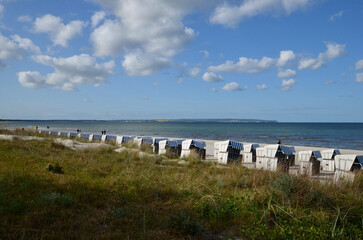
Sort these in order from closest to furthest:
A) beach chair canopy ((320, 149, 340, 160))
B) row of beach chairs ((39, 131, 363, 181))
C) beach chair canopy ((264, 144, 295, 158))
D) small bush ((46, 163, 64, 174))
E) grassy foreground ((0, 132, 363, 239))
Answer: grassy foreground ((0, 132, 363, 239)) < small bush ((46, 163, 64, 174)) < row of beach chairs ((39, 131, 363, 181)) < beach chair canopy ((264, 144, 295, 158)) < beach chair canopy ((320, 149, 340, 160))

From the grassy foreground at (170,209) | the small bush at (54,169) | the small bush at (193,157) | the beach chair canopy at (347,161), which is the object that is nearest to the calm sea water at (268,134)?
the small bush at (193,157)

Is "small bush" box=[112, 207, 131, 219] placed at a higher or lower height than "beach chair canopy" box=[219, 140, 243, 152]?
lower

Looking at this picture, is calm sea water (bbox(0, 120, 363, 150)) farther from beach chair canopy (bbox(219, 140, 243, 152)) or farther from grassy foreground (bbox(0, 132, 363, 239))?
grassy foreground (bbox(0, 132, 363, 239))

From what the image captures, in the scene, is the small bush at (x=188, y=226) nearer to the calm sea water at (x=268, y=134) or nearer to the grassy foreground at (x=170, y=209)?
the grassy foreground at (x=170, y=209)

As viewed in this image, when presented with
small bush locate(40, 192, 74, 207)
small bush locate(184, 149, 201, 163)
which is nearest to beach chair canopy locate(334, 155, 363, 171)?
small bush locate(184, 149, 201, 163)

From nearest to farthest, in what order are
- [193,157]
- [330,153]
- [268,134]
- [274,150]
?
[274,150]
[330,153]
[193,157]
[268,134]

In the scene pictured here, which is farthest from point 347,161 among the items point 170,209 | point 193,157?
point 170,209

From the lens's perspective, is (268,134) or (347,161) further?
(268,134)

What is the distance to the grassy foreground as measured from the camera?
3.80m

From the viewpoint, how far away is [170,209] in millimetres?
4938

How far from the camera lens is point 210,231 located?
4.17 meters

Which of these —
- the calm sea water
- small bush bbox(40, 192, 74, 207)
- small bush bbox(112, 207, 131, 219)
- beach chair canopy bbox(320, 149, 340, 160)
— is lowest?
the calm sea water

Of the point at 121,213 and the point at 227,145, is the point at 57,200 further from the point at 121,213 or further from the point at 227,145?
the point at 227,145

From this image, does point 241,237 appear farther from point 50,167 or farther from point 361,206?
point 50,167
